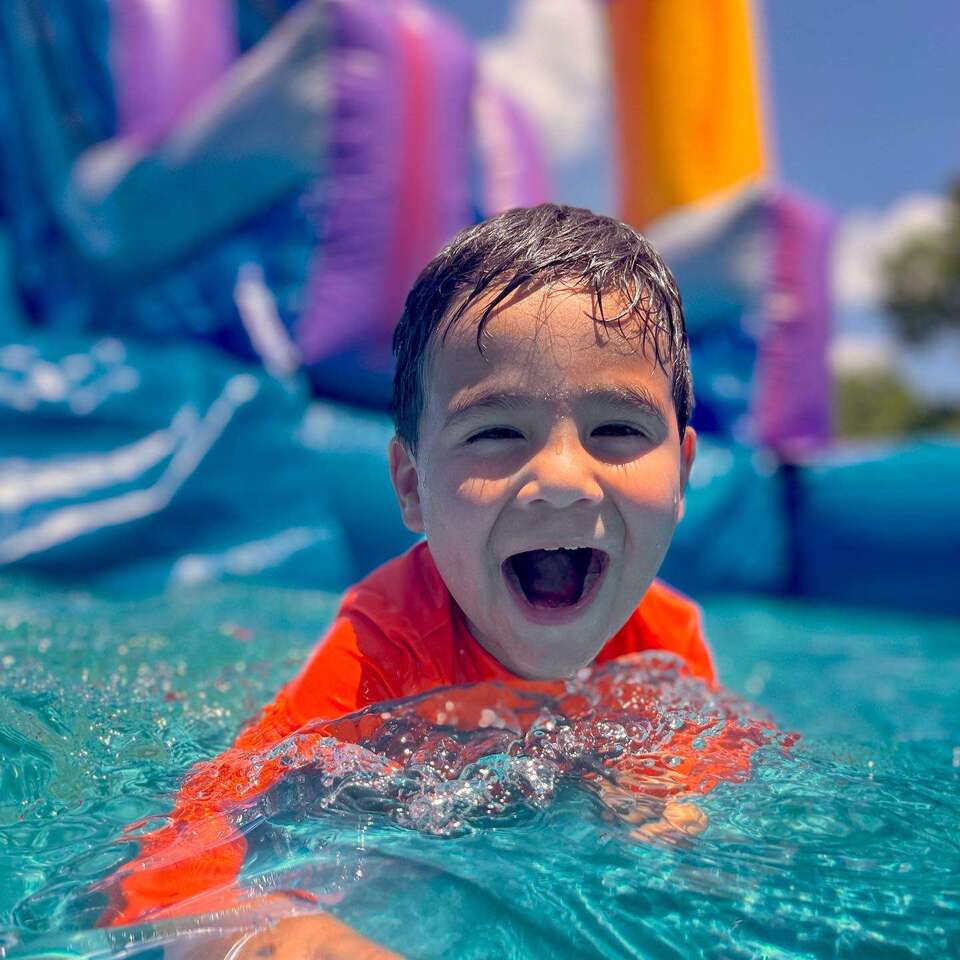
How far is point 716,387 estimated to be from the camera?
14.4 feet

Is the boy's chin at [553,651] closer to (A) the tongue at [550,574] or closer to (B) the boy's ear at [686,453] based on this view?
(A) the tongue at [550,574]

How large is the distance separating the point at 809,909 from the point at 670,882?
0.45 feet

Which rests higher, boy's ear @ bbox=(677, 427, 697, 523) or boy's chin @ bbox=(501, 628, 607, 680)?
boy's ear @ bbox=(677, 427, 697, 523)

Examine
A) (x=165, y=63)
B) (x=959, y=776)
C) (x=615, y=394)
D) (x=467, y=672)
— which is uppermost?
(x=165, y=63)

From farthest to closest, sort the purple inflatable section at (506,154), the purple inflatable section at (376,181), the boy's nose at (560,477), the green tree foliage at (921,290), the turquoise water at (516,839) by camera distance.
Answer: the green tree foliage at (921,290) < the purple inflatable section at (506,154) < the purple inflatable section at (376,181) < the boy's nose at (560,477) < the turquoise water at (516,839)

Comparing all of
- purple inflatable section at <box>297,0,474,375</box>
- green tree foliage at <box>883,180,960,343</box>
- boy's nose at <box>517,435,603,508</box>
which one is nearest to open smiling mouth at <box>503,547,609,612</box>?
boy's nose at <box>517,435,603,508</box>

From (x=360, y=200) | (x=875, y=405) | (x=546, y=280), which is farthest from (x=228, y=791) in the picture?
(x=875, y=405)

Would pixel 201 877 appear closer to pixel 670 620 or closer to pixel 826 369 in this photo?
pixel 670 620

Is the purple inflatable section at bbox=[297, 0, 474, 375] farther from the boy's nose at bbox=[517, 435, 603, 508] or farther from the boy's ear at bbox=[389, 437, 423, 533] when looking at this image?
the boy's nose at bbox=[517, 435, 603, 508]

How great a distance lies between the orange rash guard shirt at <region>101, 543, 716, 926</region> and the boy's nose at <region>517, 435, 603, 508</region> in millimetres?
381

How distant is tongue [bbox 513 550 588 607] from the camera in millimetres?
1438

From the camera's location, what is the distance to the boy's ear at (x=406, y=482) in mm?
1540

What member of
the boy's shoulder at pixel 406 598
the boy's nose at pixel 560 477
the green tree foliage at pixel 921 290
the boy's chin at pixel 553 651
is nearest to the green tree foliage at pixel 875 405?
the green tree foliage at pixel 921 290

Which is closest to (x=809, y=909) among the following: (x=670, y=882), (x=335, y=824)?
(x=670, y=882)
